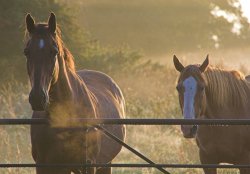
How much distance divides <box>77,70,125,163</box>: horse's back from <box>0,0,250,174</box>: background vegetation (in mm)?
1683

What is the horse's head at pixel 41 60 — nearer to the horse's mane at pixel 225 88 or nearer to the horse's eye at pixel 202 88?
the horse's eye at pixel 202 88

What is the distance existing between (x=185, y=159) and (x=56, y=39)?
19.3ft

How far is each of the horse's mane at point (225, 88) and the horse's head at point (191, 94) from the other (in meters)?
0.18

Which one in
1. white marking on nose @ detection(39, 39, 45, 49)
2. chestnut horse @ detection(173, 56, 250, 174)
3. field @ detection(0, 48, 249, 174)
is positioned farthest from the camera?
field @ detection(0, 48, 249, 174)

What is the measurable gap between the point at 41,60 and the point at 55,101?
57 centimetres

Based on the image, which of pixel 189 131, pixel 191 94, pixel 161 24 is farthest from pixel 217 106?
pixel 161 24

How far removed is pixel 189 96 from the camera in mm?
6559

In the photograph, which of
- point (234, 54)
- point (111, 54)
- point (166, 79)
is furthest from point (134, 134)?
point (234, 54)

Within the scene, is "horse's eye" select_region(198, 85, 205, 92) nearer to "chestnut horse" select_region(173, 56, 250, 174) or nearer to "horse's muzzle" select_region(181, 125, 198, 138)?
"chestnut horse" select_region(173, 56, 250, 174)

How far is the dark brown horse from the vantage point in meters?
Answer: 4.99

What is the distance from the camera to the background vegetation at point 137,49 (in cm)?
1302

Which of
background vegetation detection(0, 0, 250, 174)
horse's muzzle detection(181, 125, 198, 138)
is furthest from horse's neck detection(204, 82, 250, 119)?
background vegetation detection(0, 0, 250, 174)

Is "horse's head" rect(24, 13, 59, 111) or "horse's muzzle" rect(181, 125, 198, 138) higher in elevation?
"horse's head" rect(24, 13, 59, 111)

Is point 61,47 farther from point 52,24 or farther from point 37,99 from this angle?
point 37,99
